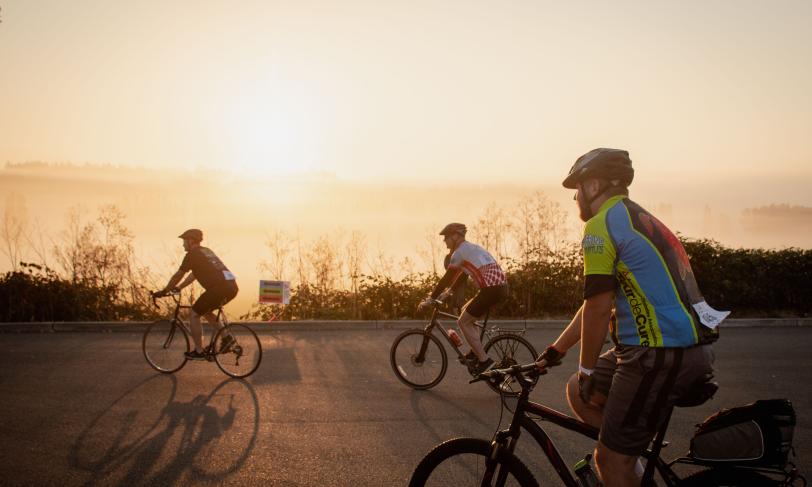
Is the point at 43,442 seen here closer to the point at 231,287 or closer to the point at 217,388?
the point at 217,388

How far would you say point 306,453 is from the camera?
616 centimetres

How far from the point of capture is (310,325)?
13641 millimetres

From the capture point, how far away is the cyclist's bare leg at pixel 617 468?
3186 millimetres

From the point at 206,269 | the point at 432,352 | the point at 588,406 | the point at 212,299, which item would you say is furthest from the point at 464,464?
the point at 206,269

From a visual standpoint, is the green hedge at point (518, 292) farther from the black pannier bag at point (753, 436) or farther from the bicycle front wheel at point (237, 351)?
the black pannier bag at point (753, 436)

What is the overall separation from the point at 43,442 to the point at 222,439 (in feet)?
5.23

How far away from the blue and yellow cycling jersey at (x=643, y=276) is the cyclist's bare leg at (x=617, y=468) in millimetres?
507

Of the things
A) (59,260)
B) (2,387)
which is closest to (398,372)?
(2,387)

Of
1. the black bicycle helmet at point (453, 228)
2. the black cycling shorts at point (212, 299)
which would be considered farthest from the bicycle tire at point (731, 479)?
the black cycling shorts at point (212, 299)

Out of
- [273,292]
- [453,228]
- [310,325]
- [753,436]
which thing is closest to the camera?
[753,436]

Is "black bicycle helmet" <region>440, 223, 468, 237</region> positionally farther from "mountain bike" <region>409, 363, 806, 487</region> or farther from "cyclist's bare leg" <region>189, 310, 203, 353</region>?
"mountain bike" <region>409, 363, 806, 487</region>

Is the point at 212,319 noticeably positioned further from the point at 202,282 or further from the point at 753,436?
the point at 753,436

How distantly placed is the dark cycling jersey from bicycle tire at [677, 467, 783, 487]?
765 centimetres

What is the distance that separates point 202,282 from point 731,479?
801 cm
